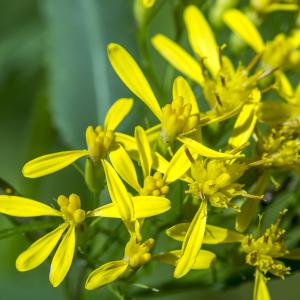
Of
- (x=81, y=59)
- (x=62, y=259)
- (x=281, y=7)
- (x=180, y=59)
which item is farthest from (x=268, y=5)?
(x=62, y=259)

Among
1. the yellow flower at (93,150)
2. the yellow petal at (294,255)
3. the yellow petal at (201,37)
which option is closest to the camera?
the yellow flower at (93,150)

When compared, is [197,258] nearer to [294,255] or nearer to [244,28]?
[294,255]

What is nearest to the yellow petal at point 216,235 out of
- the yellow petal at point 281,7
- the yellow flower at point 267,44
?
the yellow flower at point 267,44

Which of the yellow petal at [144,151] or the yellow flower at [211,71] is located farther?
the yellow flower at [211,71]

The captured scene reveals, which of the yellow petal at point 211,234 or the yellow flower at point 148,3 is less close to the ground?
the yellow flower at point 148,3

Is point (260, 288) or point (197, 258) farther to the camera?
point (260, 288)

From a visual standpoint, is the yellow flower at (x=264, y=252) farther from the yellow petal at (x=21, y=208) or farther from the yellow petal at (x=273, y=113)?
the yellow petal at (x=21, y=208)

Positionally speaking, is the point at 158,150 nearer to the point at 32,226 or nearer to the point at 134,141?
the point at 134,141
